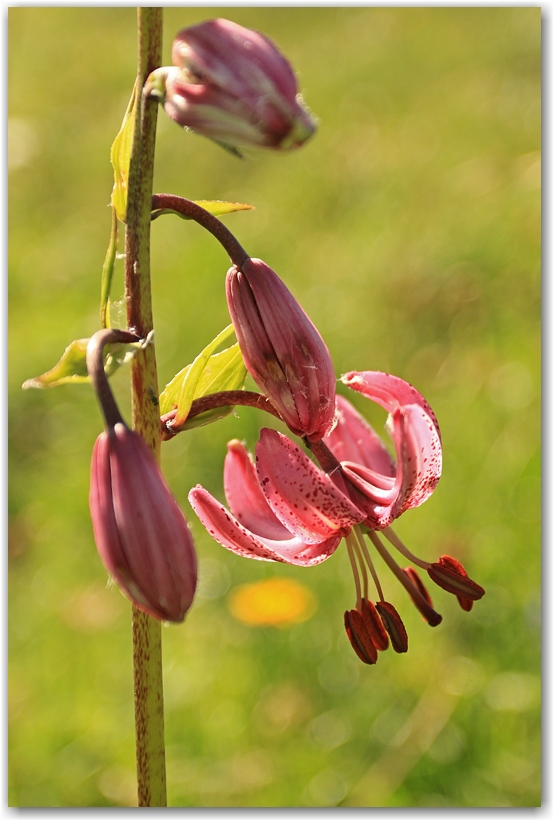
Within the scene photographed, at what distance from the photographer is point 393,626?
0.75 metres

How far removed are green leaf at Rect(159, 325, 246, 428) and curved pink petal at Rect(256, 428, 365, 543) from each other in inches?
2.0

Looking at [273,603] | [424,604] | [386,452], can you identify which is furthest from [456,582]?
[273,603]

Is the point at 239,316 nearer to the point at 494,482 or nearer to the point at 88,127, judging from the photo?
the point at 494,482

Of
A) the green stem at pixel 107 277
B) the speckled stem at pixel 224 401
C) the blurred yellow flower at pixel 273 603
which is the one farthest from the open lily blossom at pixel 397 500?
the blurred yellow flower at pixel 273 603

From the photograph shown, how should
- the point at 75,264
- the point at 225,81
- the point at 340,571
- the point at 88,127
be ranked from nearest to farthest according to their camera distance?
1. the point at 225,81
2. the point at 340,571
3. the point at 75,264
4. the point at 88,127

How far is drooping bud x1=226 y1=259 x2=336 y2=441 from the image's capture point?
65 centimetres

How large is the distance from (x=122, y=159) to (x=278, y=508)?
306 mm

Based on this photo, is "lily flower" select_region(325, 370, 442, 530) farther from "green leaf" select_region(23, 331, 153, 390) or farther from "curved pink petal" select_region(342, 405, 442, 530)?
"green leaf" select_region(23, 331, 153, 390)

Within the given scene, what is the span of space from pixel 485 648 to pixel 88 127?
2508 millimetres

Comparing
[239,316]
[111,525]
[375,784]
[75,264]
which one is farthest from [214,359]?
[75,264]

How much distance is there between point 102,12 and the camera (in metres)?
3.85

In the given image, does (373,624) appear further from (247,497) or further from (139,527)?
(139,527)

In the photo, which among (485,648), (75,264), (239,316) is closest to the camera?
(239,316)

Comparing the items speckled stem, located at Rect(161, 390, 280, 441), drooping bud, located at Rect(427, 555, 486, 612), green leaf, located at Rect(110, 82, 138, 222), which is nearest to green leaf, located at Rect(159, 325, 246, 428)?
speckled stem, located at Rect(161, 390, 280, 441)
